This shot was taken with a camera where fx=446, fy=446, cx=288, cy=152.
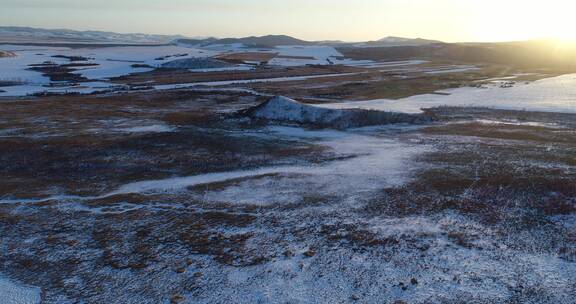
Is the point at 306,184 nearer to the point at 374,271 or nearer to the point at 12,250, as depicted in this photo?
the point at 374,271

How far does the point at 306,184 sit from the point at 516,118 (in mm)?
30422

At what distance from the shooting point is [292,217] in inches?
837

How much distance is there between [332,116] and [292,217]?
81.0ft

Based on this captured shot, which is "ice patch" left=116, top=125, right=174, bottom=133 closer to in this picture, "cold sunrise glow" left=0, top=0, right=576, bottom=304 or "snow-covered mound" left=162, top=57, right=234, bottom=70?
"cold sunrise glow" left=0, top=0, right=576, bottom=304

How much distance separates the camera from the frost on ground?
15.7 metres

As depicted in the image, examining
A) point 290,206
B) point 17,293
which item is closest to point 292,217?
point 290,206

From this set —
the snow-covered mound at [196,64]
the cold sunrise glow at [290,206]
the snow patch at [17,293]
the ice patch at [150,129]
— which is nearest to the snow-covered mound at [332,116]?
the cold sunrise glow at [290,206]

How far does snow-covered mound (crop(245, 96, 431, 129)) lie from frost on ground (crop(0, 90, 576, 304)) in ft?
15.1

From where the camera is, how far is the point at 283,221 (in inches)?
821

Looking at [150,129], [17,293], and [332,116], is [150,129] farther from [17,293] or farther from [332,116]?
[17,293]

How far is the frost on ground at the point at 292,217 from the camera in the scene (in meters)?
15.7

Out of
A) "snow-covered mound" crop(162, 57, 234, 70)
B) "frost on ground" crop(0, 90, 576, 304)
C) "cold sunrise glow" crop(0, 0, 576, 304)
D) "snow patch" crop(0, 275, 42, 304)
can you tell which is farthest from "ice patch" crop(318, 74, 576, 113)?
"snow-covered mound" crop(162, 57, 234, 70)

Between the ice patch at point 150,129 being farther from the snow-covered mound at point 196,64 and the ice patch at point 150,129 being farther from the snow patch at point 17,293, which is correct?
the snow-covered mound at point 196,64

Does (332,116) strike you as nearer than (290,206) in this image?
No
